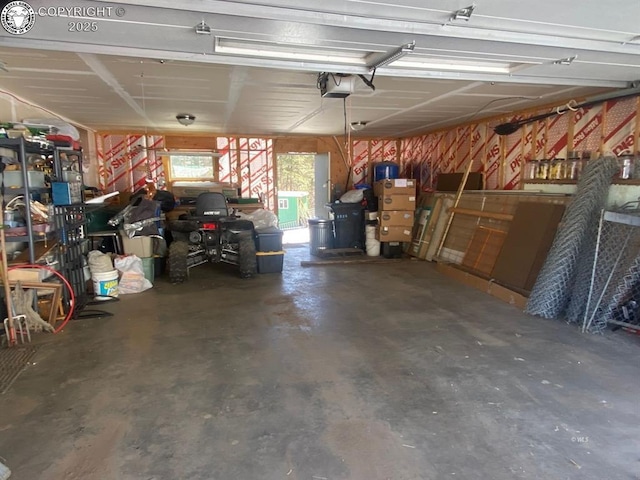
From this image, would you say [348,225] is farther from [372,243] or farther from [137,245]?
[137,245]

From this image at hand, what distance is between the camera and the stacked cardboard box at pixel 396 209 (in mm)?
7172

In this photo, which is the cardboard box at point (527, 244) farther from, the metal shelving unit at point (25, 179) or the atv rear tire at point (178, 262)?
the metal shelving unit at point (25, 179)

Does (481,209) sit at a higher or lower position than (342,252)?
higher

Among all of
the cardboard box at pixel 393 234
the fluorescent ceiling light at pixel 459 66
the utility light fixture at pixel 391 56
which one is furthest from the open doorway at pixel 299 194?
the utility light fixture at pixel 391 56

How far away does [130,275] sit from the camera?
5.05m

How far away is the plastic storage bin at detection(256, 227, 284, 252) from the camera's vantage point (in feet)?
19.6

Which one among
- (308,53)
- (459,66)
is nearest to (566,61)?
(459,66)

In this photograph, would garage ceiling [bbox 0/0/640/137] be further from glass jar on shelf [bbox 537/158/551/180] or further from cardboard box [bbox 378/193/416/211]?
cardboard box [bbox 378/193/416/211]

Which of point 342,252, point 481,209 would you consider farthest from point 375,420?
point 342,252

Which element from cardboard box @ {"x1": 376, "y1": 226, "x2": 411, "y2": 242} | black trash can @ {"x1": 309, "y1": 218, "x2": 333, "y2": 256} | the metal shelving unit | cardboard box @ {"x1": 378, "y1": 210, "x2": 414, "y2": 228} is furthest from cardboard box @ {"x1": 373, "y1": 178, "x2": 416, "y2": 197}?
the metal shelving unit

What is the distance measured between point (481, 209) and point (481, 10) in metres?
4.34

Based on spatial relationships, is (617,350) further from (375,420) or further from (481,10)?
(481,10)

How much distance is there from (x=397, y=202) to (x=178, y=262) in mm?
3910

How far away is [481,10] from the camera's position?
2.21 metres
